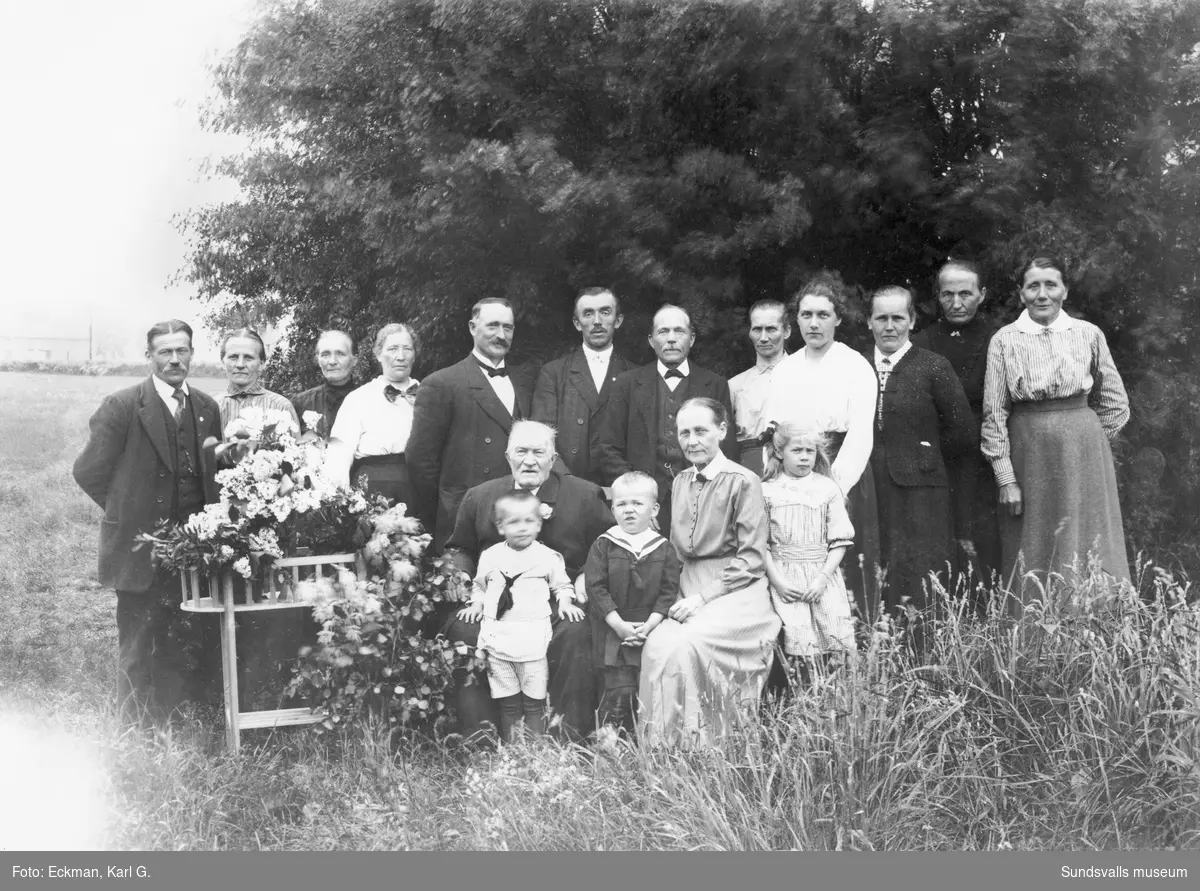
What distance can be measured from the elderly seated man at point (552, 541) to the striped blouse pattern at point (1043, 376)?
6.07ft

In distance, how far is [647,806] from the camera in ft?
10.7

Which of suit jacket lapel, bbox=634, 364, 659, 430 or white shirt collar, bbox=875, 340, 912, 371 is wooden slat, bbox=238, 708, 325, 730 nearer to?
suit jacket lapel, bbox=634, 364, 659, 430

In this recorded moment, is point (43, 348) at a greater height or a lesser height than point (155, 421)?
greater

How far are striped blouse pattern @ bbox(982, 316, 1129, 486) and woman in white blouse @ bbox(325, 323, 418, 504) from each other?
8.72 ft

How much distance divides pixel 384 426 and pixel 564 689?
60.2 inches

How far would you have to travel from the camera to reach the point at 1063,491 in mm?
4855

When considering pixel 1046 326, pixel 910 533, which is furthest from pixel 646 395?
pixel 1046 326

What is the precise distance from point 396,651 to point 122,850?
1.19 metres

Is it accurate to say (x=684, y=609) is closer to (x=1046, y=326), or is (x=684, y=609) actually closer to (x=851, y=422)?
(x=851, y=422)

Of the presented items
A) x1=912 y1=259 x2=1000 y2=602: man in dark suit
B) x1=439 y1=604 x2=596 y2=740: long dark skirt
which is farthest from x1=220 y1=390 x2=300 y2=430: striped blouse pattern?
x1=912 y1=259 x2=1000 y2=602: man in dark suit

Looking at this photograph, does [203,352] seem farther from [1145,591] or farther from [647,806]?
[1145,591]

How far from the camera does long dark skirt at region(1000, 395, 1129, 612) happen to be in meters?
4.86

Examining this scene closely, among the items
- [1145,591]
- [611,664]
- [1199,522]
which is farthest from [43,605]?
[1199,522]

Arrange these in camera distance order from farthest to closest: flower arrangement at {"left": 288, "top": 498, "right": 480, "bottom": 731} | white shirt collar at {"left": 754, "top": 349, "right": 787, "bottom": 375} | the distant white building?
white shirt collar at {"left": 754, "top": 349, "right": 787, "bottom": 375} → the distant white building → flower arrangement at {"left": 288, "top": 498, "right": 480, "bottom": 731}
